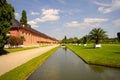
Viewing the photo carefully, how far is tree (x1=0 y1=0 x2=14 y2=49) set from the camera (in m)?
22.1

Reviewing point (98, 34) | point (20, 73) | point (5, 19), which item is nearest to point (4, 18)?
point (5, 19)

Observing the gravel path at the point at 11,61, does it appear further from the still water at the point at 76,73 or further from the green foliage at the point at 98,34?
the green foliage at the point at 98,34

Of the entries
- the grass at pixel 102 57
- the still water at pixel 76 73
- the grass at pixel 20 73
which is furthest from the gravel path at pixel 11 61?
the grass at pixel 102 57

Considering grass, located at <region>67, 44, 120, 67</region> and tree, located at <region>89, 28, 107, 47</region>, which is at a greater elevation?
tree, located at <region>89, 28, 107, 47</region>

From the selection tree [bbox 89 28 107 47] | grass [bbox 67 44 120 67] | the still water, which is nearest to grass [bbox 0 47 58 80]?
the still water

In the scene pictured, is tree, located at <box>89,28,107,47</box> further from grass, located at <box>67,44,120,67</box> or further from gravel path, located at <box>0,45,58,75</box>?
gravel path, located at <box>0,45,58,75</box>

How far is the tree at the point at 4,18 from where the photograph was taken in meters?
22.1

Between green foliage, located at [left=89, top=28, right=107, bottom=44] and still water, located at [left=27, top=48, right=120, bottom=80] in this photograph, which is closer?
still water, located at [left=27, top=48, right=120, bottom=80]

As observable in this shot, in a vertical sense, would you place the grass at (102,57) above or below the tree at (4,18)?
below

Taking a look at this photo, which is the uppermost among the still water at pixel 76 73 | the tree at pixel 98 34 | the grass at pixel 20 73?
the tree at pixel 98 34

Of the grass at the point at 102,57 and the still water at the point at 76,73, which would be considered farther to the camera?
the grass at the point at 102,57

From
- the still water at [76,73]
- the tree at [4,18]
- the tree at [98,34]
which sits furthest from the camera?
the tree at [98,34]

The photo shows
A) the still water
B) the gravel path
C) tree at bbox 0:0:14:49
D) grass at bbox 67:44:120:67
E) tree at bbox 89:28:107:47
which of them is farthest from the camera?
tree at bbox 89:28:107:47

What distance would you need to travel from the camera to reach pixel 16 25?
5475 centimetres
